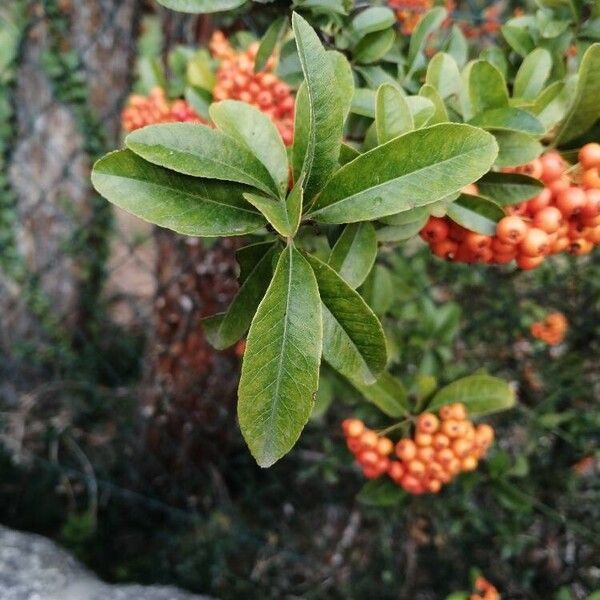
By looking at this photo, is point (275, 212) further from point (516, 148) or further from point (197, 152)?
point (516, 148)

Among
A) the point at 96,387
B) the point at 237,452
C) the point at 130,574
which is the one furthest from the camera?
the point at 96,387

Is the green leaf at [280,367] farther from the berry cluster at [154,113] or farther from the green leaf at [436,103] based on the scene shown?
the berry cluster at [154,113]

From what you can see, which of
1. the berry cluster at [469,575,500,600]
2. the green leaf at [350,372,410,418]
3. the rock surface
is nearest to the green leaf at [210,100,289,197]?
the green leaf at [350,372,410,418]

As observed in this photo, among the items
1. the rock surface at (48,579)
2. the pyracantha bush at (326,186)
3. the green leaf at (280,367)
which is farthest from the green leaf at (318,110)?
the rock surface at (48,579)

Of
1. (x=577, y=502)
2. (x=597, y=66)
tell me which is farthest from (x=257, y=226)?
(x=577, y=502)

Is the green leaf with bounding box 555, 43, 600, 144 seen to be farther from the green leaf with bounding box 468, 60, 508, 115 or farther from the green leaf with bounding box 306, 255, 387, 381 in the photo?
the green leaf with bounding box 306, 255, 387, 381

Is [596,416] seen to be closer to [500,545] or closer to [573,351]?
[573,351]

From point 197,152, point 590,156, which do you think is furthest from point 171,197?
point 590,156
